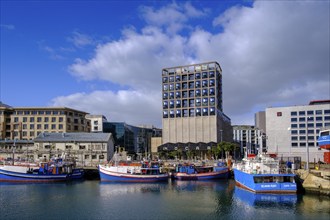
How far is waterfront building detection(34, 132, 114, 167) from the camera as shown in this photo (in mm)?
111438

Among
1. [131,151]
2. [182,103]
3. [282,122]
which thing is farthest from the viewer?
[131,151]

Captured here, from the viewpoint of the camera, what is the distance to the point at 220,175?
284ft

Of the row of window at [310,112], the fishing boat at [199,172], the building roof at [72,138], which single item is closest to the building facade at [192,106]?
the row of window at [310,112]

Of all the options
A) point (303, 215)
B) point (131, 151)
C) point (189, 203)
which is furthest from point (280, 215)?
point (131, 151)

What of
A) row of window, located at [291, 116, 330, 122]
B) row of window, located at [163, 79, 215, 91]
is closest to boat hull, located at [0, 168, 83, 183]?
row of window, located at [163, 79, 215, 91]

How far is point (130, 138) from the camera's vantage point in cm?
17450

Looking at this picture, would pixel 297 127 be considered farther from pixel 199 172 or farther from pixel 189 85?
pixel 199 172

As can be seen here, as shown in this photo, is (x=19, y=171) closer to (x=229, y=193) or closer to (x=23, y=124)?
(x=229, y=193)

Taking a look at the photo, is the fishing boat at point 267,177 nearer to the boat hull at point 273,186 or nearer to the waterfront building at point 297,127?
the boat hull at point 273,186

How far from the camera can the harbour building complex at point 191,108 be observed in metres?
145

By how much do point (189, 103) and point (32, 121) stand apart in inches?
2738

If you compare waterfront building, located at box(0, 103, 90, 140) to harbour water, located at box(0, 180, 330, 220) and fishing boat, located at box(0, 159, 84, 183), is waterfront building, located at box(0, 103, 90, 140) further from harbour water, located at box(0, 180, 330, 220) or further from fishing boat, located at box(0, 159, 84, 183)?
harbour water, located at box(0, 180, 330, 220)

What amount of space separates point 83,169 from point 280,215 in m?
64.9

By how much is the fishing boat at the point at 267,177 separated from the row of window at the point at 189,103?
82.8 m
